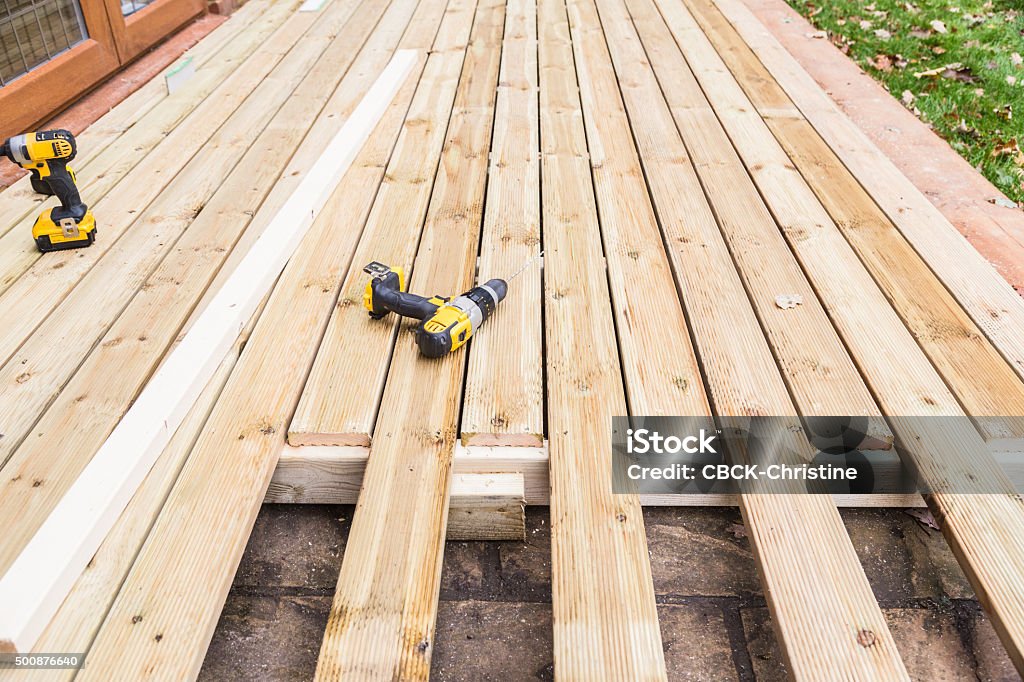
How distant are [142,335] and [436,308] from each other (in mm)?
695

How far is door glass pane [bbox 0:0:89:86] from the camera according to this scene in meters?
2.98

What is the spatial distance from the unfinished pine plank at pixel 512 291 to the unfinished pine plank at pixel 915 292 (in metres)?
0.88

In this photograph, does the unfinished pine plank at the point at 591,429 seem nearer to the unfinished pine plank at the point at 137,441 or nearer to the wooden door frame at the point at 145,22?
the unfinished pine plank at the point at 137,441

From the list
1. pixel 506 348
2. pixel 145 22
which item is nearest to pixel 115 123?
pixel 145 22

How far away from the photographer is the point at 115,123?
2.95 metres

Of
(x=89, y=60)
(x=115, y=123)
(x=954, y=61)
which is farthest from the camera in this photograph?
(x=954, y=61)

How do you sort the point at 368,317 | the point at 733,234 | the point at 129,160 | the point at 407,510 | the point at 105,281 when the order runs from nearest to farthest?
the point at 407,510, the point at 368,317, the point at 105,281, the point at 733,234, the point at 129,160

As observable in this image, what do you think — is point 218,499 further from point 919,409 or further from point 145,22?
point 145,22

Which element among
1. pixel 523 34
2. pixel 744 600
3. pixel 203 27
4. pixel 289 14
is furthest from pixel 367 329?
pixel 203 27

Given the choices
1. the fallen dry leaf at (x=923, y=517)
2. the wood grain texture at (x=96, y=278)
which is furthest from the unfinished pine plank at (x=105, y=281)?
the fallen dry leaf at (x=923, y=517)

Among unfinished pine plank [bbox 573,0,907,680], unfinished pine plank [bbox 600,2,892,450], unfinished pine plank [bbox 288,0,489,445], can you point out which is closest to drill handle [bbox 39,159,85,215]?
unfinished pine plank [bbox 288,0,489,445]

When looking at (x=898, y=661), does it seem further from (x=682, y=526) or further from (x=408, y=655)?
(x=408, y=655)

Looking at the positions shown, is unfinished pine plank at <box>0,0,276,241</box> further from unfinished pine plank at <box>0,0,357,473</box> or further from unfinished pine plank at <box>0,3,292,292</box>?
unfinished pine plank at <box>0,0,357,473</box>

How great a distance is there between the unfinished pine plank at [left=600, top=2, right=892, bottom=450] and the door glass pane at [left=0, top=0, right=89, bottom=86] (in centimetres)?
238
